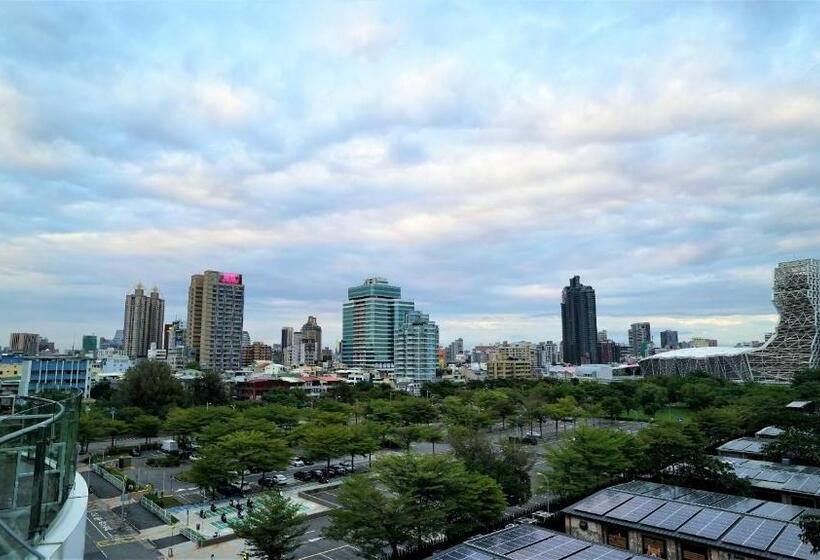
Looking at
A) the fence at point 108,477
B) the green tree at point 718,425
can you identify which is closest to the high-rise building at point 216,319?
the fence at point 108,477

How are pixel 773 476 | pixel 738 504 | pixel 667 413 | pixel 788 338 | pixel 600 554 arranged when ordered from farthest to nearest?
pixel 788 338, pixel 667 413, pixel 773 476, pixel 738 504, pixel 600 554

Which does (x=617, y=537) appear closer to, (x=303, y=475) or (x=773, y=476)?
(x=773, y=476)

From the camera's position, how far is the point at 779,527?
Answer: 20.9 m

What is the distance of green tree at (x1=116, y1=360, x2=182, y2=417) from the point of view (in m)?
68.6

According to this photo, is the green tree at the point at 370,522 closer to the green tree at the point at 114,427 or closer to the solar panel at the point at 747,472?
the solar panel at the point at 747,472

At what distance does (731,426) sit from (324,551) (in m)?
41.8

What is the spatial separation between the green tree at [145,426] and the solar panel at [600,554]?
48534 millimetres

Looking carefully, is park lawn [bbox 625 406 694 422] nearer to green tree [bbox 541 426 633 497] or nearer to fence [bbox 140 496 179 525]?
green tree [bbox 541 426 633 497]

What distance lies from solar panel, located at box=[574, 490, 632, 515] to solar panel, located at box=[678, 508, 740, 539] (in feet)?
11.5

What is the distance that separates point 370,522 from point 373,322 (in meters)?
131

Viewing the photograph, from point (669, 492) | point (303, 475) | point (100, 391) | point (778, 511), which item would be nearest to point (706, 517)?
point (778, 511)

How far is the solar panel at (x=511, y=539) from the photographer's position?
61.9ft

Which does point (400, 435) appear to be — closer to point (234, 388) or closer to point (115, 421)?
point (115, 421)

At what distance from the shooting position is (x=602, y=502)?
25250mm
